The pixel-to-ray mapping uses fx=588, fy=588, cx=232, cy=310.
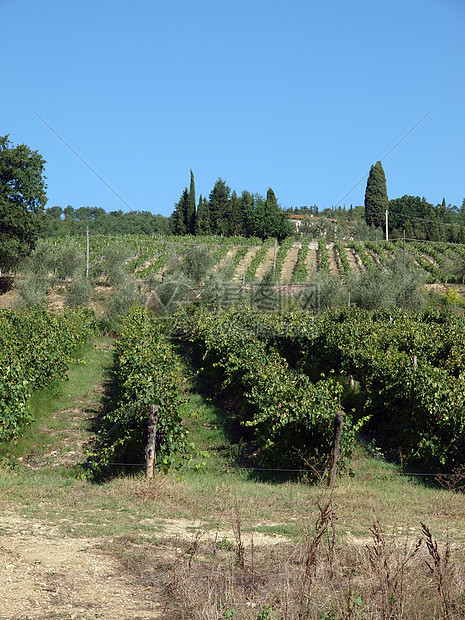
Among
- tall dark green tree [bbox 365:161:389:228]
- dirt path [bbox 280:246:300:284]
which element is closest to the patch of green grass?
dirt path [bbox 280:246:300:284]

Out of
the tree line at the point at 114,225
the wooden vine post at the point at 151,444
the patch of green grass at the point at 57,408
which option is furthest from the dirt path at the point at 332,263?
the wooden vine post at the point at 151,444

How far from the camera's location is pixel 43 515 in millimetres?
8414

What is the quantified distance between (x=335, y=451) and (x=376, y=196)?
87.8m

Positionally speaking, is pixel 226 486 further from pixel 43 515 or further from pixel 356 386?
pixel 356 386

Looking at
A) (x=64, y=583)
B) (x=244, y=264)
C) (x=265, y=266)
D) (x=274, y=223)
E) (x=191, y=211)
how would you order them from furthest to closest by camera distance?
(x=191, y=211), (x=274, y=223), (x=244, y=264), (x=265, y=266), (x=64, y=583)

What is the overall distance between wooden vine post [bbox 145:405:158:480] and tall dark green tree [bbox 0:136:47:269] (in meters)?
36.4

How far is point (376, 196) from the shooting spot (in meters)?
93.2

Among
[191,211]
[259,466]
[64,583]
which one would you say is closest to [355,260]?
[191,211]

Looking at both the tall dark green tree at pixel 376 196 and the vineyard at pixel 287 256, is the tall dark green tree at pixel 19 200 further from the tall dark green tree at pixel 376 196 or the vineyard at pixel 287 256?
the tall dark green tree at pixel 376 196

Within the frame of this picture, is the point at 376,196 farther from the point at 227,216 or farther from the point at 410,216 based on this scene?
the point at 227,216

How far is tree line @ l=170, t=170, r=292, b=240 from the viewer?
A: 268 feet

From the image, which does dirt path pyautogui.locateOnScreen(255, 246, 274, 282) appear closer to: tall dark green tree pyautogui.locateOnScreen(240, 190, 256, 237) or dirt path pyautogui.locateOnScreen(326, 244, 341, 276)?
dirt path pyautogui.locateOnScreen(326, 244, 341, 276)

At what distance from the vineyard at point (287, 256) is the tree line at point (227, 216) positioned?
8.29 meters

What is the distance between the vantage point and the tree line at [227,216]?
3221 inches
